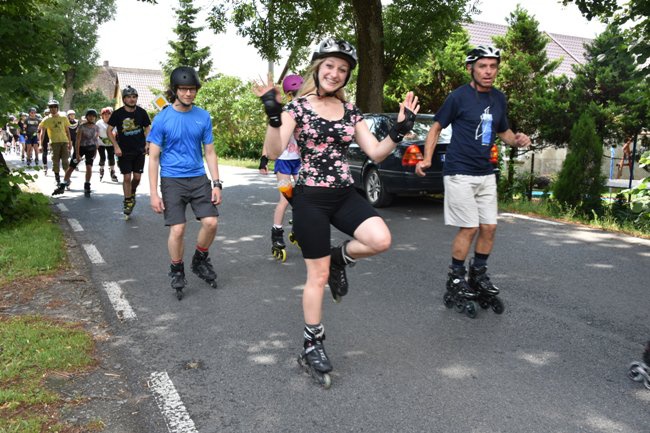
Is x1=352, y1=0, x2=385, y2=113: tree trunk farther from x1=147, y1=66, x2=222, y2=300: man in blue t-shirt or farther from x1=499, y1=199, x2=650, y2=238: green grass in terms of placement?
x1=147, y1=66, x2=222, y2=300: man in blue t-shirt

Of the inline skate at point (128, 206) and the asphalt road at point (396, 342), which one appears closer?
the asphalt road at point (396, 342)

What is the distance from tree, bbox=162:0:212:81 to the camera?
48812 mm

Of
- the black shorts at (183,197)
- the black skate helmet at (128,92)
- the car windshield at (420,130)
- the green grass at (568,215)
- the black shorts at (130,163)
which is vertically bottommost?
the green grass at (568,215)

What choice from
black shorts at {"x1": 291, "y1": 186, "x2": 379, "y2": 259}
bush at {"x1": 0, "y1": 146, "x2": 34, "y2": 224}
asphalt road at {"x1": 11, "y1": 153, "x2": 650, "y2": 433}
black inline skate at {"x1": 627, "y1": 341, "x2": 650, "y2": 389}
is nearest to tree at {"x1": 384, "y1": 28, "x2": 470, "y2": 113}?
asphalt road at {"x1": 11, "y1": 153, "x2": 650, "y2": 433}

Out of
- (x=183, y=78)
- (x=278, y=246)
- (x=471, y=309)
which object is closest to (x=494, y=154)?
(x=278, y=246)

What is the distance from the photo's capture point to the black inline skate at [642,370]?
335cm

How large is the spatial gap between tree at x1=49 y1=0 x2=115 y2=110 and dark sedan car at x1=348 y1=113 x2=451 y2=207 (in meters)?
52.5

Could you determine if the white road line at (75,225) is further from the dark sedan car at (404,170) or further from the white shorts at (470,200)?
the white shorts at (470,200)

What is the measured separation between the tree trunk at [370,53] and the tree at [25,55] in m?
8.05

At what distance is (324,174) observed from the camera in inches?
140

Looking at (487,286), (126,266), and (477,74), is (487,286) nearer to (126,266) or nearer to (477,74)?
(477,74)

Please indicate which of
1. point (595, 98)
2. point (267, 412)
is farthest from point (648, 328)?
point (595, 98)

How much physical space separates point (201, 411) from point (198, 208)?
2.60 meters

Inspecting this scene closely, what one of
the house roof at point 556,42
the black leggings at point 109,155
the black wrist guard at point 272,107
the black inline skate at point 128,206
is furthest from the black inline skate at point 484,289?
the house roof at point 556,42
